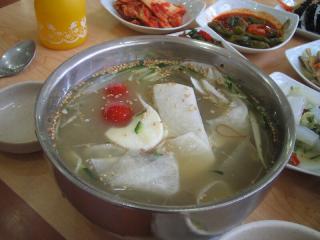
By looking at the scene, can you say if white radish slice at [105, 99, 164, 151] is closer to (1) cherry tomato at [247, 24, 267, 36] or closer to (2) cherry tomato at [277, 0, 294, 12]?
(1) cherry tomato at [247, 24, 267, 36]

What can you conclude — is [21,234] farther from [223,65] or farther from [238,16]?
[238,16]

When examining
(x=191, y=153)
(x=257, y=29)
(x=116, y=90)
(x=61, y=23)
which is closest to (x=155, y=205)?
(x=191, y=153)

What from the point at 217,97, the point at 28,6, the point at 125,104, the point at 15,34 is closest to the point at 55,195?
the point at 125,104

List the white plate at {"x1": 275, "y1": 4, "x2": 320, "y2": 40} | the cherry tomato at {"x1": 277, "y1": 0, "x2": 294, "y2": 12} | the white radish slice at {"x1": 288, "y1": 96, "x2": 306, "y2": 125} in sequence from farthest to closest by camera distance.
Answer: the cherry tomato at {"x1": 277, "y1": 0, "x2": 294, "y2": 12}
the white plate at {"x1": 275, "y1": 4, "x2": 320, "y2": 40}
the white radish slice at {"x1": 288, "y1": 96, "x2": 306, "y2": 125}

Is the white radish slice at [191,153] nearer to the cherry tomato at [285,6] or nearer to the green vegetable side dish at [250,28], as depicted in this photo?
the green vegetable side dish at [250,28]

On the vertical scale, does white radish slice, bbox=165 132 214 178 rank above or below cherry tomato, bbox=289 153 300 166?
above

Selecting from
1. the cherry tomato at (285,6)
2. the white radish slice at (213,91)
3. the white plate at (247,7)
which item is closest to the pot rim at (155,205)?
the white radish slice at (213,91)

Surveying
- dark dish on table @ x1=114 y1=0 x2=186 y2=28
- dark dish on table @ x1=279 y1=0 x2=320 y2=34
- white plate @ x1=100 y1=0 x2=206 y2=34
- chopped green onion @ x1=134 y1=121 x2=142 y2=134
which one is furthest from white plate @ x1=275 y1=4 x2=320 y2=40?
chopped green onion @ x1=134 y1=121 x2=142 y2=134
